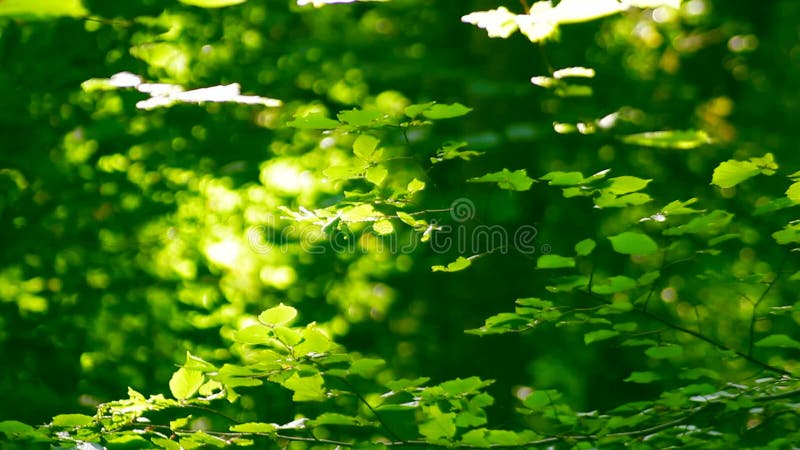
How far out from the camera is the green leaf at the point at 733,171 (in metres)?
1.39

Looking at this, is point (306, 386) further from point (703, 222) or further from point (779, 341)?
point (779, 341)

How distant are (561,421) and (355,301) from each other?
3193mm

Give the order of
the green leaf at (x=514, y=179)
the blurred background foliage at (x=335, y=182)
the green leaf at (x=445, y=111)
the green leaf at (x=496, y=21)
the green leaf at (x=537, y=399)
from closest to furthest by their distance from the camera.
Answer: the green leaf at (x=496, y=21)
the green leaf at (x=445, y=111)
the green leaf at (x=514, y=179)
the green leaf at (x=537, y=399)
the blurred background foliage at (x=335, y=182)

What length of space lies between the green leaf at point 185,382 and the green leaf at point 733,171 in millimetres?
1113

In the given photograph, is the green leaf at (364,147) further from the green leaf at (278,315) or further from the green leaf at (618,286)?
the green leaf at (618,286)

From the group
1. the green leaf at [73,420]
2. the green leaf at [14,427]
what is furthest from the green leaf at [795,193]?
the green leaf at [14,427]

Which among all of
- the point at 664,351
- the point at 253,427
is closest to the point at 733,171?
the point at 664,351

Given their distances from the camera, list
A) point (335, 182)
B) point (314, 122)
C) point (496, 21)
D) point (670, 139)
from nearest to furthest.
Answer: point (496, 21) < point (314, 122) < point (670, 139) < point (335, 182)

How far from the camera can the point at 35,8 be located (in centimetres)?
47

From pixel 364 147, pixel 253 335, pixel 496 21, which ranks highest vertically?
pixel 496 21

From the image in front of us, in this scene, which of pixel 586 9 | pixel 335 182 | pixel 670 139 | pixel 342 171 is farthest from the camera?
pixel 335 182

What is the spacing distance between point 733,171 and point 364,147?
2.41 ft

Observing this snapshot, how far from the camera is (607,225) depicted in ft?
15.9

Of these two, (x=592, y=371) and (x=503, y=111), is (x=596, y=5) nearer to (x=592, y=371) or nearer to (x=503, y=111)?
(x=503, y=111)
